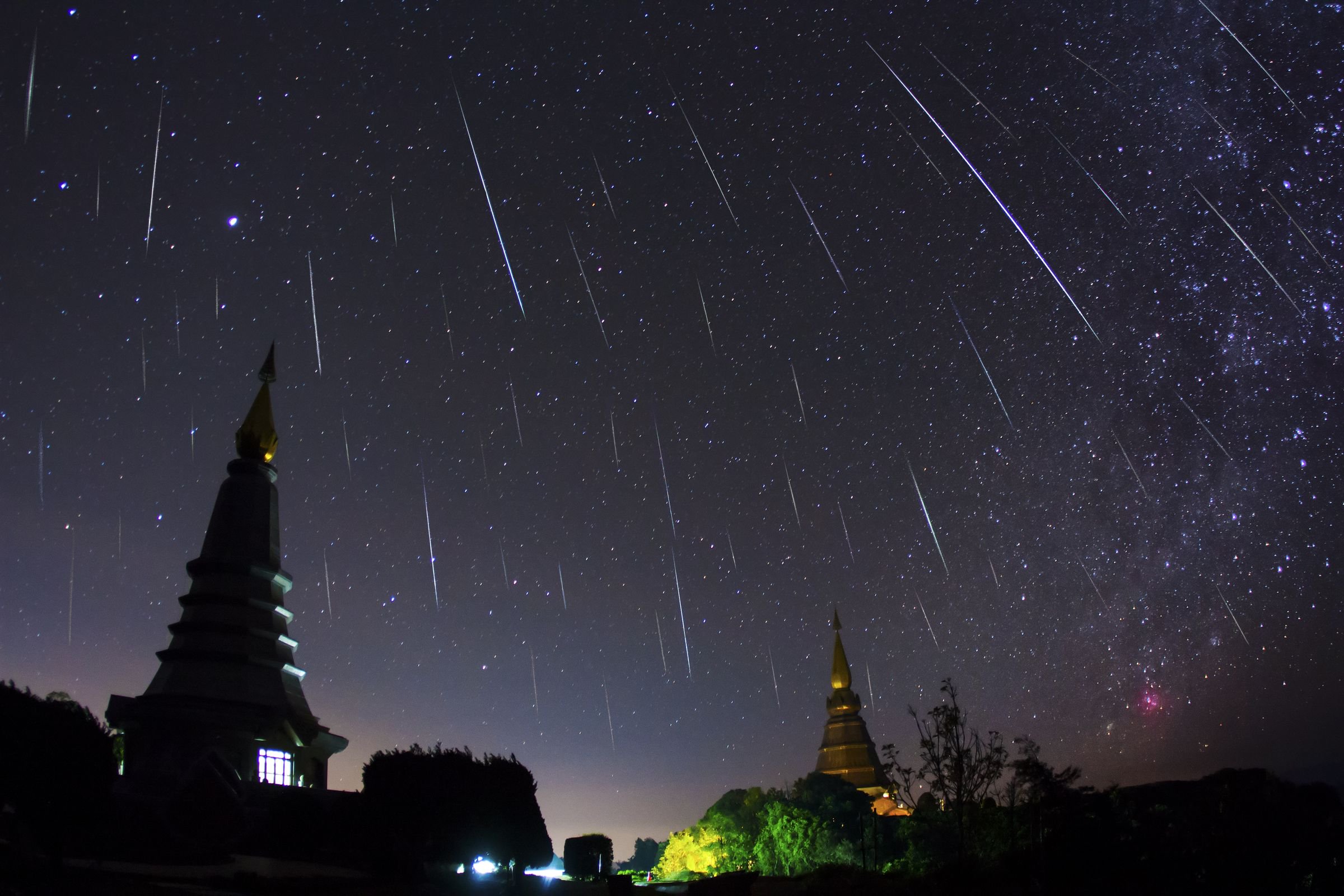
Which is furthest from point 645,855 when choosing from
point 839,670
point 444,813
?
point 444,813

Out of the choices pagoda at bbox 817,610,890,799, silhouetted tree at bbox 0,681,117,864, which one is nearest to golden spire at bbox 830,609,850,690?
pagoda at bbox 817,610,890,799

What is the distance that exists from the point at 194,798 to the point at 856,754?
66.4m

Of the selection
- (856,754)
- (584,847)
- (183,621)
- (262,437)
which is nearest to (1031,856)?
(584,847)

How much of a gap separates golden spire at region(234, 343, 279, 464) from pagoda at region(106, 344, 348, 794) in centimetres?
7

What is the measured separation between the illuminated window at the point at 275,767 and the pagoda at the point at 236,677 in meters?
0.05

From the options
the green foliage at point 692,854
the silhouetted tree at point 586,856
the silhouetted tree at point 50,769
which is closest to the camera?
the silhouetted tree at point 50,769

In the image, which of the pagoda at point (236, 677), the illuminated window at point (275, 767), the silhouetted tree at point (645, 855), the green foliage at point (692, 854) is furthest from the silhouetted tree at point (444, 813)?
the silhouetted tree at point (645, 855)

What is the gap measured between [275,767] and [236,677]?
4.95 meters

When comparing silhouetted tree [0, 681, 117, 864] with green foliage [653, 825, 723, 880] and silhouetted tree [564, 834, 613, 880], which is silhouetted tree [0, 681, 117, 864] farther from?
green foliage [653, 825, 723, 880]

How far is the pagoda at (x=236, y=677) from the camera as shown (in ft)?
152

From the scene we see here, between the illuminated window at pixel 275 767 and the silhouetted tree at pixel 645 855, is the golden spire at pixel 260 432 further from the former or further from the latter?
the silhouetted tree at pixel 645 855

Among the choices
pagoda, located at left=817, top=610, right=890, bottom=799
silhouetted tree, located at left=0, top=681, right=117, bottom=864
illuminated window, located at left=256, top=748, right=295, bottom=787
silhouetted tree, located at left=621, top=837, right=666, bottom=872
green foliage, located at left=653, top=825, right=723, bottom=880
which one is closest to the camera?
silhouetted tree, located at left=0, top=681, right=117, bottom=864

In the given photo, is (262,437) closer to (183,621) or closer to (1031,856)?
(183,621)

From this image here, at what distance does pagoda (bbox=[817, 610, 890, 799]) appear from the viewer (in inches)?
Result: 3499
